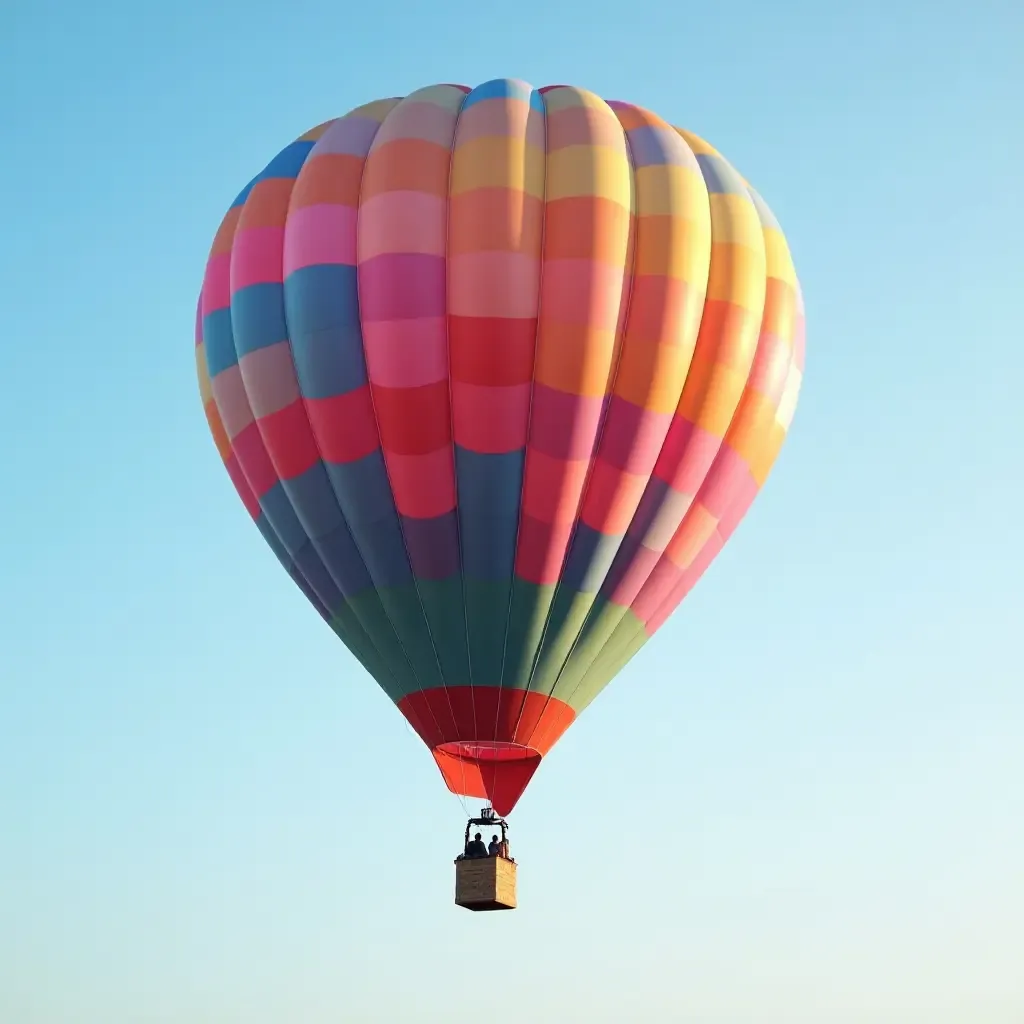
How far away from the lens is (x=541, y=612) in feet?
52.9

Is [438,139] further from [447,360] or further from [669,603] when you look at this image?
[669,603]

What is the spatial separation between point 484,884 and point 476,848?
49 cm

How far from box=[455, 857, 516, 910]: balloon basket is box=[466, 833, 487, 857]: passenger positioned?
9 centimetres

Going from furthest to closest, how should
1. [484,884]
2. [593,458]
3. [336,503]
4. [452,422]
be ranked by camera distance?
[336,503]
[593,458]
[452,422]
[484,884]

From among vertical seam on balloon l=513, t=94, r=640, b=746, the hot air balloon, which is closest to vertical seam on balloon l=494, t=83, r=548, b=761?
the hot air balloon

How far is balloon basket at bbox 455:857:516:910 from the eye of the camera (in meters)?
15.5

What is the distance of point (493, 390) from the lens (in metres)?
15.8

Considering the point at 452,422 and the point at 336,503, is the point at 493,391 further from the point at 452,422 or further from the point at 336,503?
the point at 336,503

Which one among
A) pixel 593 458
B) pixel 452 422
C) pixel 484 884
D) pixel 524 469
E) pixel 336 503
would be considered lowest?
pixel 484 884

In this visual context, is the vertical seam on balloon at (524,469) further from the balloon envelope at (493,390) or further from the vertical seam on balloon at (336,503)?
the vertical seam on balloon at (336,503)

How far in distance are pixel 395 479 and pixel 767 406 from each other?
12.9 ft

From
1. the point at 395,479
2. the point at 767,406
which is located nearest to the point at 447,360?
the point at 395,479

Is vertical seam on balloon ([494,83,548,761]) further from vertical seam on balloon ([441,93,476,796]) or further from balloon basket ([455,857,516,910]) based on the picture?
balloon basket ([455,857,516,910])

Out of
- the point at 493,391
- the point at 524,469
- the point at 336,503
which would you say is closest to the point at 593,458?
the point at 524,469
